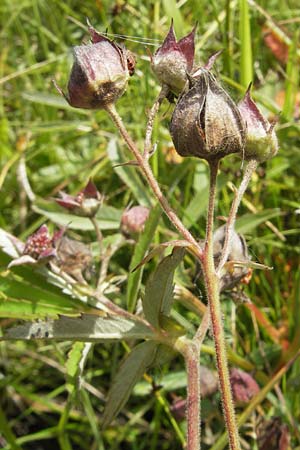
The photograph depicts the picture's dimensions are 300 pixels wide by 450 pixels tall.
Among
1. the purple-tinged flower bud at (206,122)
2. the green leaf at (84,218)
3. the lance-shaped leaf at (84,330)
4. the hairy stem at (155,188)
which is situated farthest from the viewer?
the green leaf at (84,218)

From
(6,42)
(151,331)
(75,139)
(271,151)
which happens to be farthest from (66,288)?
(6,42)

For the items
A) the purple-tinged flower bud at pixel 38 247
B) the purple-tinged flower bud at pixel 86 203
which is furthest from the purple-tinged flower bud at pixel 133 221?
the purple-tinged flower bud at pixel 38 247

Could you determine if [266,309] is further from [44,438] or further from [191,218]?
[44,438]

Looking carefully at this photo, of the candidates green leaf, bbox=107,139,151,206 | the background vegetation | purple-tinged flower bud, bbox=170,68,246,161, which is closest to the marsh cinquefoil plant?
purple-tinged flower bud, bbox=170,68,246,161

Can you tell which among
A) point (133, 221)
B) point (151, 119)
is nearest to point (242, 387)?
point (133, 221)

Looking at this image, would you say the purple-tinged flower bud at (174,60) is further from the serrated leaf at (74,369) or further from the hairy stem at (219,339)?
the serrated leaf at (74,369)

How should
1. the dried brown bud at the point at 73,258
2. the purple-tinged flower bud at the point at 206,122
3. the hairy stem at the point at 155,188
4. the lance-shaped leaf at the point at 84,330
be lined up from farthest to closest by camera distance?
the dried brown bud at the point at 73,258 < the lance-shaped leaf at the point at 84,330 < the hairy stem at the point at 155,188 < the purple-tinged flower bud at the point at 206,122
